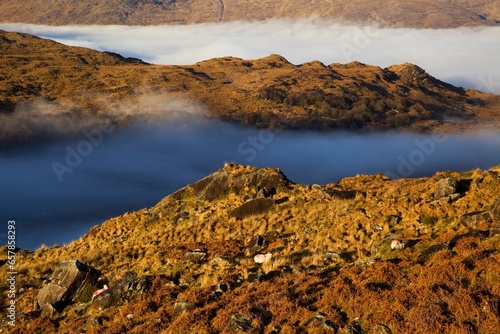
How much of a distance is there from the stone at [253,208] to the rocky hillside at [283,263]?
10 centimetres

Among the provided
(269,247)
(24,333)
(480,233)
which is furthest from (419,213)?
(24,333)

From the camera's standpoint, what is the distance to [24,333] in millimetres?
21281

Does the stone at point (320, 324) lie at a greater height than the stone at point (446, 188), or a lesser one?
greater

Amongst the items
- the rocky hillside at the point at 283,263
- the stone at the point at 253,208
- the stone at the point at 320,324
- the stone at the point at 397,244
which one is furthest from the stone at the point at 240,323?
the stone at the point at 253,208

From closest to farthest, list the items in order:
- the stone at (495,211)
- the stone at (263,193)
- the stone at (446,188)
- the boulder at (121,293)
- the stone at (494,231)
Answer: the stone at (494,231) → the stone at (495,211) → the boulder at (121,293) → the stone at (446,188) → the stone at (263,193)

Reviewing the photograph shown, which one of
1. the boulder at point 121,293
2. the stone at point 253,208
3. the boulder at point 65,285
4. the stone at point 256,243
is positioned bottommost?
the stone at point 253,208

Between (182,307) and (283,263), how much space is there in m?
6.23

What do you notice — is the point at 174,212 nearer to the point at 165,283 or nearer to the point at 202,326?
the point at 165,283

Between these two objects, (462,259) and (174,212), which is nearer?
(462,259)

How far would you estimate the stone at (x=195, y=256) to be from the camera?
26.6 metres

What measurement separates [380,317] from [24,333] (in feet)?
48.5

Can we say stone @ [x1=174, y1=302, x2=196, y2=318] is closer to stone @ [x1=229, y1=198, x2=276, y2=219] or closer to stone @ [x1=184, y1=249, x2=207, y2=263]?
stone @ [x1=184, y1=249, x2=207, y2=263]

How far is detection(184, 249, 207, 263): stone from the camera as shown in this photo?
87.4ft

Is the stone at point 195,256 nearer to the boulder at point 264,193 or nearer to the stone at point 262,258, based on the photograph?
the stone at point 262,258
